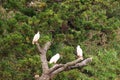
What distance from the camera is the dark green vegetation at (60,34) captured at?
455 centimetres

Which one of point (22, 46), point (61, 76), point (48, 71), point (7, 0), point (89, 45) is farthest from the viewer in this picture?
point (89, 45)

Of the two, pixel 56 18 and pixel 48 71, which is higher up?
pixel 56 18

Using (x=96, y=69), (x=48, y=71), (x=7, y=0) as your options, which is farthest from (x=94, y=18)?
(x=48, y=71)

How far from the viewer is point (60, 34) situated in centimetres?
526

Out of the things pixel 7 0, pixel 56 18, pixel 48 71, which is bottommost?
pixel 48 71

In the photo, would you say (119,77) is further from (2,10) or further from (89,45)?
(2,10)

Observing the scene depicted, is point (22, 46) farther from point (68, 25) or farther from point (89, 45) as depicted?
point (89, 45)

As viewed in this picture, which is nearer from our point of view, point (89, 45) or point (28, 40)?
point (28, 40)

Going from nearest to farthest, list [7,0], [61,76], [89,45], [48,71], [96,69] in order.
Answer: [48,71]
[61,76]
[7,0]
[96,69]
[89,45]

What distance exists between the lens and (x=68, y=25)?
5758mm

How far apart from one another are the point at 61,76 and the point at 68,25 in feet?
5.27

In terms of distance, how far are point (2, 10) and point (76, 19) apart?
3.88 feet

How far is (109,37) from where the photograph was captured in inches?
244

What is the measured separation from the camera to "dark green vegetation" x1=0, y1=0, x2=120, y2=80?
4.55 m
